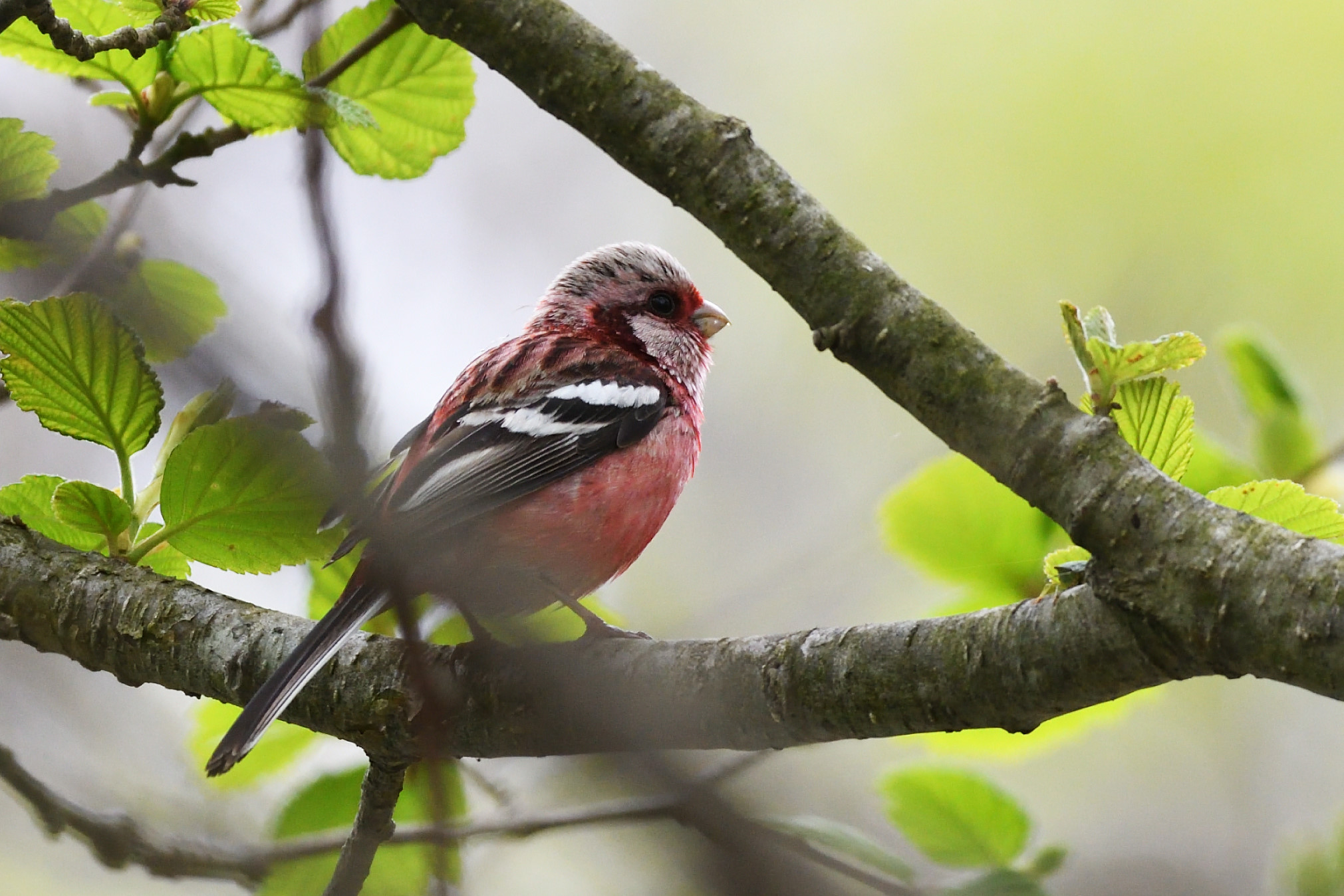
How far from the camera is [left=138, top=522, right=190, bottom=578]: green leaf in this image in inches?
104

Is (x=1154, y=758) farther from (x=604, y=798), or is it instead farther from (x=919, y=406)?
(x=604, y=798)

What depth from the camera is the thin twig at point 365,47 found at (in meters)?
2.55

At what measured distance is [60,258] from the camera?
184cm

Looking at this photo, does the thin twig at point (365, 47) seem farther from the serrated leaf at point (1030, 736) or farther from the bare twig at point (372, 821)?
the serrated leaf at point (1030, 736)

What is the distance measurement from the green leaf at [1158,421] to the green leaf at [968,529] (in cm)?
51

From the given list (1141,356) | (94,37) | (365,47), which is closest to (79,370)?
(94,37)

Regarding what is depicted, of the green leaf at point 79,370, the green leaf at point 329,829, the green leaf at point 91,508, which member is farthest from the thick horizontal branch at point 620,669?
the green leaf at point 79,370

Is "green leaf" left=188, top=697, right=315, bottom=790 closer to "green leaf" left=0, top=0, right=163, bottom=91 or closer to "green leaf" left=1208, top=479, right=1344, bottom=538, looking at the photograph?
"green leaf" left=0, top=0, right=163, bottom=91

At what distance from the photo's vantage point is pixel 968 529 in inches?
101

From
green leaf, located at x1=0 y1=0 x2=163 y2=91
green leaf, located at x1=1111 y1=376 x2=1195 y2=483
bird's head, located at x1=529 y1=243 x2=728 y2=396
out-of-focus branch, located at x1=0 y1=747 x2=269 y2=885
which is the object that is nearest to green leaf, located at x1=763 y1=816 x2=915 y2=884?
green leaf, located at x1=1111 y1=376 x2=1195 y2=483

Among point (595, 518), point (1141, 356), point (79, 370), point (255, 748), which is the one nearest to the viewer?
point (1141, 356)

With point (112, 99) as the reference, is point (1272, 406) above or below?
above

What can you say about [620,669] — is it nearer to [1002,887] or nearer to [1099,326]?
[1002,887]

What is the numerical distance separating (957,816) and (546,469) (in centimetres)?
177
